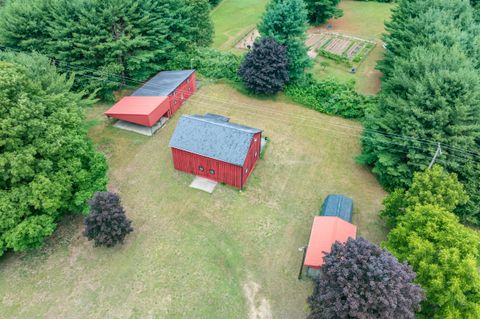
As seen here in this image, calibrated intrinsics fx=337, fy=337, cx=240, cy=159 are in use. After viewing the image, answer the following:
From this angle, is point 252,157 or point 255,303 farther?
point 252,157

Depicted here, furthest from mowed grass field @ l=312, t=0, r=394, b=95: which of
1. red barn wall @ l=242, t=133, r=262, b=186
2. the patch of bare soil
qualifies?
the patch of bare soil

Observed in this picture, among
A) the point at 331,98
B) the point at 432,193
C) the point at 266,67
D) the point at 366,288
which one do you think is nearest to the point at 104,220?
the point at 366,288

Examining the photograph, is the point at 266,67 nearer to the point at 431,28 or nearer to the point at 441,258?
the point at 431,28

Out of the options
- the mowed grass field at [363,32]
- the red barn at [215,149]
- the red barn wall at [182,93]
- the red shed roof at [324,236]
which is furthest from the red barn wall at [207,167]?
the mowed grass field at [363,32]

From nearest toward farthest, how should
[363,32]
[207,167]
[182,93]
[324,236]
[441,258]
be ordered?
[441,258] → [324,236] → [207,167] → [182,93] → [363,32]

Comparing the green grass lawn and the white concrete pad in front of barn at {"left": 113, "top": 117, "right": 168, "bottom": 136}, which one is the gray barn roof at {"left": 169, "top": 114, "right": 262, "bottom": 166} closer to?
the white concrete pad in front of barn at {"left": 113, "top": 117, "right": 168, "bottom": 136}

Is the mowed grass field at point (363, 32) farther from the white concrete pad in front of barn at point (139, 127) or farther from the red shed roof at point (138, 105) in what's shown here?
the white concrete pad in front of barn at point (139, 127)

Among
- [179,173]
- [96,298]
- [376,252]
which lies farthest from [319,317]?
[179,173]
